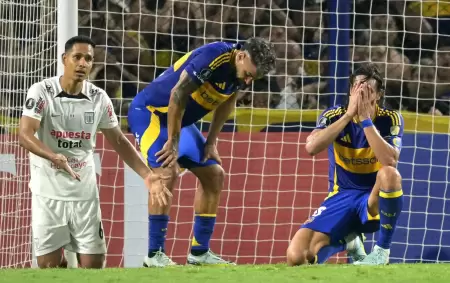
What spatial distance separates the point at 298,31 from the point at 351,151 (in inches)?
128

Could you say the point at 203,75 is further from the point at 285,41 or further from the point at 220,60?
the point at 285,41

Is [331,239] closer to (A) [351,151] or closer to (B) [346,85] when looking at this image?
(A) [351,151]

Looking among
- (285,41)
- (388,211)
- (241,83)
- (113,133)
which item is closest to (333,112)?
(241,83)

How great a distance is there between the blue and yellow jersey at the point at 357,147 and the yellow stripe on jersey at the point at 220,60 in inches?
29.4

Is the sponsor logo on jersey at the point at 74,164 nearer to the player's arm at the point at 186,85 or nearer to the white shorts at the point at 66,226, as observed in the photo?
the white shorts at the point at 66,226

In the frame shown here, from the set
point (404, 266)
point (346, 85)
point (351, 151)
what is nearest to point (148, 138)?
point (351, 151)

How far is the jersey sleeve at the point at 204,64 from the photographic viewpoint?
262 inches

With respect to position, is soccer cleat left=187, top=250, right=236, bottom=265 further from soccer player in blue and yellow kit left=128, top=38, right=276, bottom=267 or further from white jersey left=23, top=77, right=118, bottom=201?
white jersey left=23, top=77, right=118, bottom=201

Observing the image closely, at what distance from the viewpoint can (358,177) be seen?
280 inches

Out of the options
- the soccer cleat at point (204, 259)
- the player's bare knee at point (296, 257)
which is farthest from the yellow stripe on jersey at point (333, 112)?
the soccer cleat at point (204, 259)

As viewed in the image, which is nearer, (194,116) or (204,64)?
(204,64)

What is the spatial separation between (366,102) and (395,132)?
1.06 ft

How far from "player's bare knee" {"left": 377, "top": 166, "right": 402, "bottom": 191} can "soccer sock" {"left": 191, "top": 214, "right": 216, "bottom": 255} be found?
1.30 metres

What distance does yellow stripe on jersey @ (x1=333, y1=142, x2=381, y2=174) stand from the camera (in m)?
7.03
